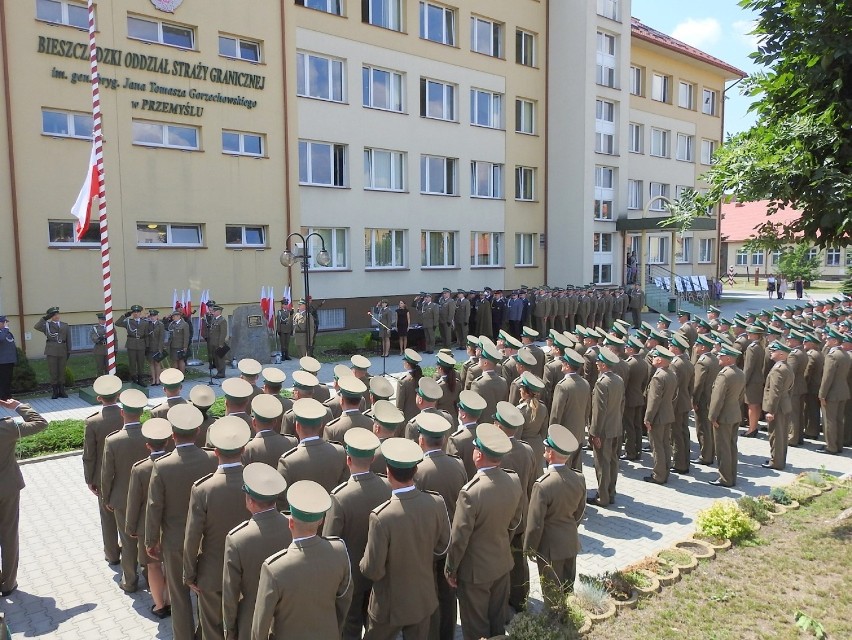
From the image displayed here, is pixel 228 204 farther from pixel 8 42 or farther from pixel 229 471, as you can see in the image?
pixel 229 471

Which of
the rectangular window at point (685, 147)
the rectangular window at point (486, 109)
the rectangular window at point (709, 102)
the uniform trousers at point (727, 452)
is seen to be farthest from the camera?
the rectangular window at point (709, 102)

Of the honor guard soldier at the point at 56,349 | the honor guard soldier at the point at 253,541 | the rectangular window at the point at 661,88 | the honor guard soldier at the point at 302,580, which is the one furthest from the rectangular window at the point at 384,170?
the honor guard soldier at the point at 302,580

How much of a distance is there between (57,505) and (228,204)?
1432 centimetres

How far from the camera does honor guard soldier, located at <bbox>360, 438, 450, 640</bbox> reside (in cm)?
422

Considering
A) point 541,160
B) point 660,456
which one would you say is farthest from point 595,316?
point 660,456

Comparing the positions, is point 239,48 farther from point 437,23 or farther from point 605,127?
point 605,127

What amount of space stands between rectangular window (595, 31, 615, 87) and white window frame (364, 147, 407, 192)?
1164cm

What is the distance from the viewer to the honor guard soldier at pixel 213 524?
14.4 feet

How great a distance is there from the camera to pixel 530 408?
702cm

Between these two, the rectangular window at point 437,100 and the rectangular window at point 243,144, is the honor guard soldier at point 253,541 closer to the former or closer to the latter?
the rectangular window at point 243,144

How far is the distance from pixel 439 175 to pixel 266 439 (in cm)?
2236

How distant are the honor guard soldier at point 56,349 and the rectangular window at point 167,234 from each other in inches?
228

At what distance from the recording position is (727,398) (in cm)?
880

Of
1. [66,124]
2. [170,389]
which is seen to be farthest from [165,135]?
[170,389]
